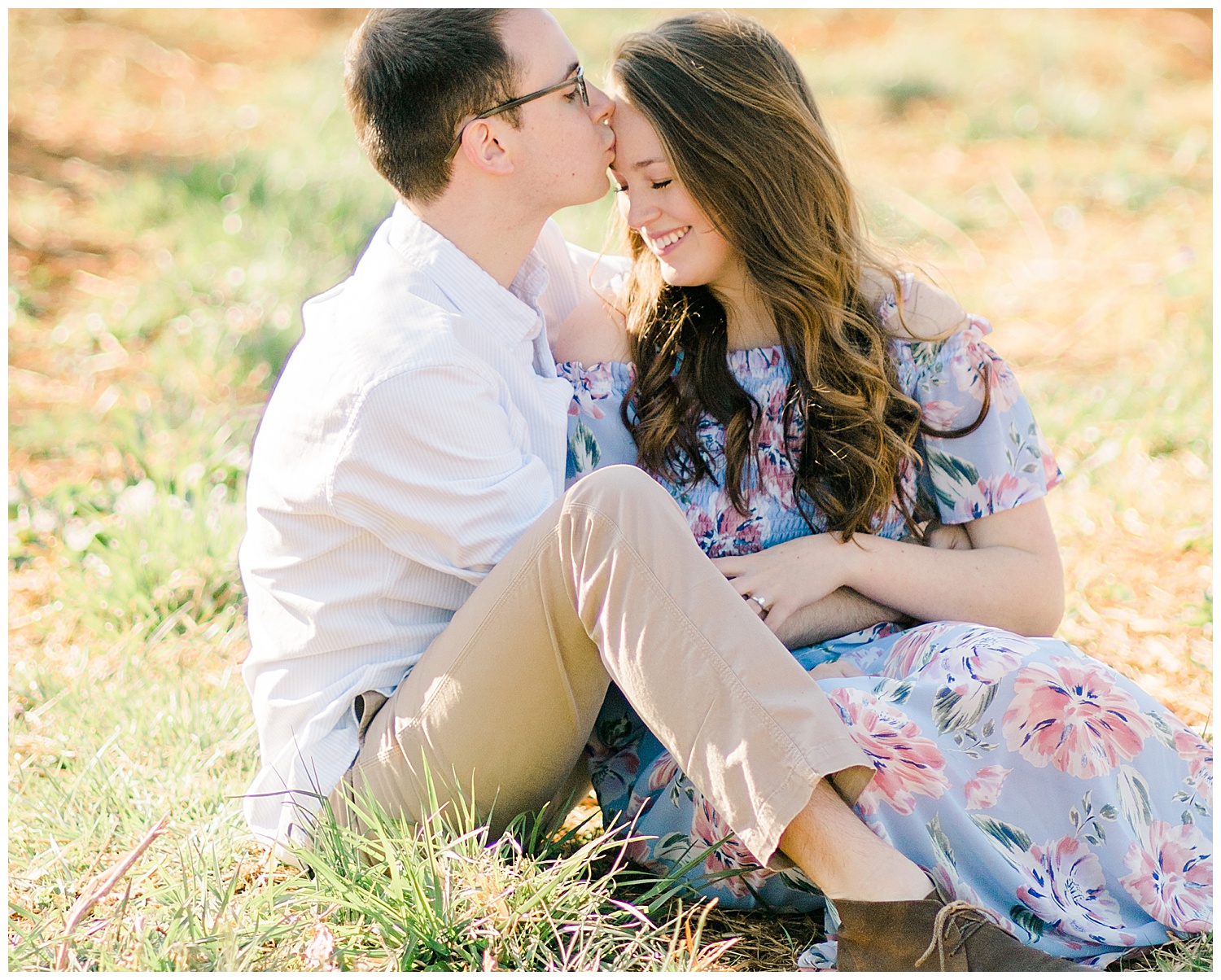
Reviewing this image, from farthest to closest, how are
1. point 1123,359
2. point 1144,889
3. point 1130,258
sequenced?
point 1130,258
point 1123,359
point 1144,889

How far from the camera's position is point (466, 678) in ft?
6.73

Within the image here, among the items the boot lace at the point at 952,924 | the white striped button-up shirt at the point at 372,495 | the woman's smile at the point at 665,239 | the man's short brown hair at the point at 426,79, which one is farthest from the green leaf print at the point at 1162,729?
the man's short brown hair at the point at 426,79

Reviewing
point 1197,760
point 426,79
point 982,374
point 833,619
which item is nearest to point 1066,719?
point 1197,760

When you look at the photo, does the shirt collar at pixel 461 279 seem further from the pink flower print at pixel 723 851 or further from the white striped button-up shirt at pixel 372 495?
the pink flower print at pixel 723 851

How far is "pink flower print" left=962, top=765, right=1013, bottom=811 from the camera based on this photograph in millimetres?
2039

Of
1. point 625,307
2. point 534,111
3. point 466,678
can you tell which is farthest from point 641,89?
point 466,678

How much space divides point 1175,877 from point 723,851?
2.47 feet

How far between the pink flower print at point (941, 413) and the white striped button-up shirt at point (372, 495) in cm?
79

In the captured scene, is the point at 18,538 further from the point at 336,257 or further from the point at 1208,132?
the point at 1208,132

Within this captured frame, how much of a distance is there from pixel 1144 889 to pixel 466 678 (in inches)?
46.2

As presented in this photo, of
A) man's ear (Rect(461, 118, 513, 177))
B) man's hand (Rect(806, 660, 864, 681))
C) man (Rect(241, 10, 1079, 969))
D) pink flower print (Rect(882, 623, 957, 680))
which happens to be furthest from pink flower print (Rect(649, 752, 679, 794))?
man's ear (Rect(461, 118, 513, 177))

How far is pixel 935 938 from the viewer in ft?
5.98

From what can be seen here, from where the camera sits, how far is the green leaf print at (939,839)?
1982 millimetres

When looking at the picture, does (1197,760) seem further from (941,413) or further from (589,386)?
(589,386)
